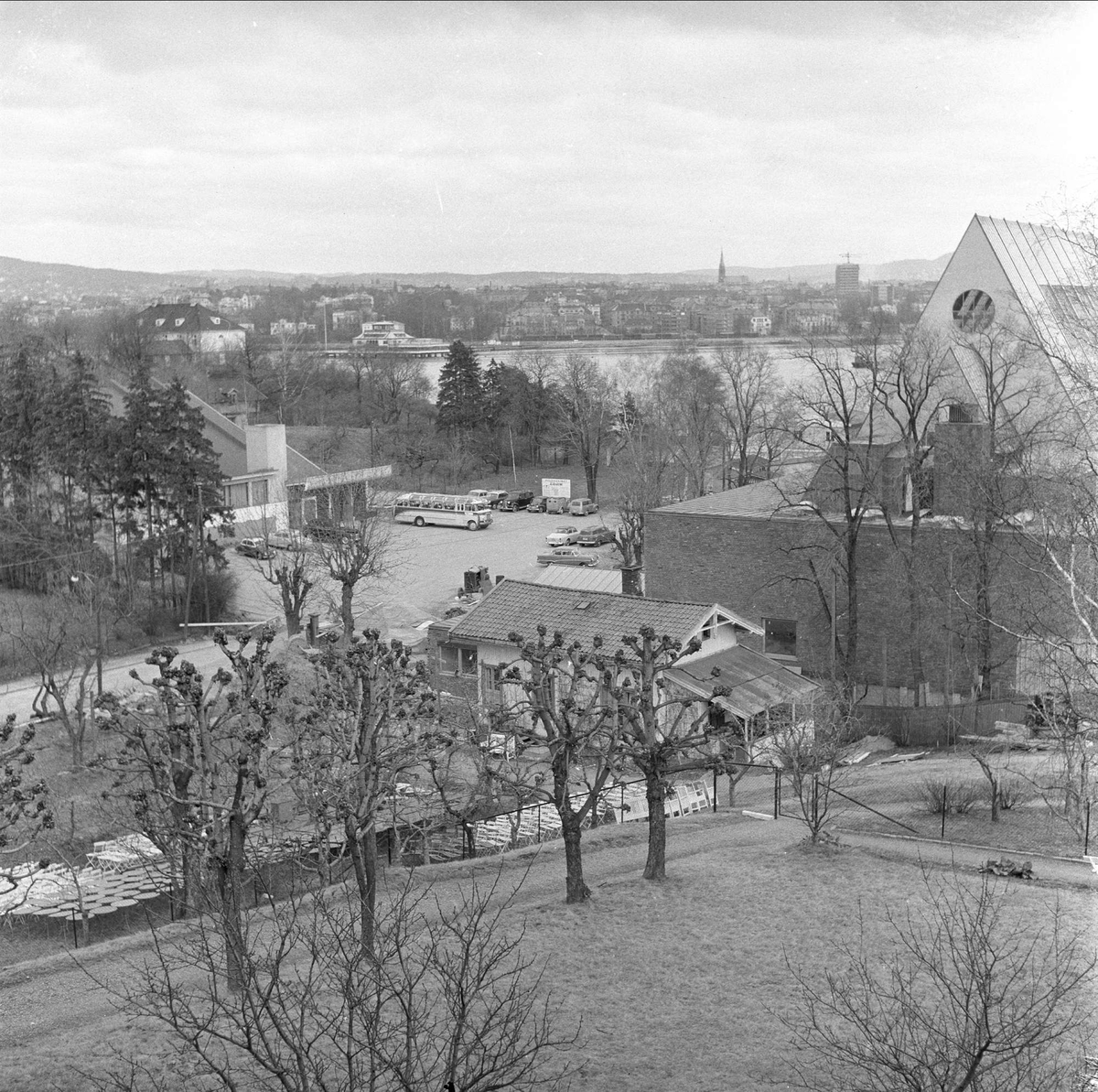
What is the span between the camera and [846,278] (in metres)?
22.4

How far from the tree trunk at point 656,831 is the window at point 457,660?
643 cm

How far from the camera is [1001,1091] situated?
4.96 metres

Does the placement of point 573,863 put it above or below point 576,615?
below

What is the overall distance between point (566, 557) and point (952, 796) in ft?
52.0

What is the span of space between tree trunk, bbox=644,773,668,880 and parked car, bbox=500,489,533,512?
83.5 feet

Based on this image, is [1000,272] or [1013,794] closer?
[1013,794]

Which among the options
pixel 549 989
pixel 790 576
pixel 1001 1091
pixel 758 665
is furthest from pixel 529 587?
pixel 1001 1091

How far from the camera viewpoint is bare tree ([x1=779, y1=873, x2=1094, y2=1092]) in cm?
471

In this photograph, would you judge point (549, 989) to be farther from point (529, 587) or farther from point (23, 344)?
point (23, 344)

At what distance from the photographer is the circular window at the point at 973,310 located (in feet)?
70.8

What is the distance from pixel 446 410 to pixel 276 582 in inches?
771

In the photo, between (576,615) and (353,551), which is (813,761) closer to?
(576,615)

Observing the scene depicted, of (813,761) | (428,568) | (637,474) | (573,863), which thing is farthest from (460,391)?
(573,863)

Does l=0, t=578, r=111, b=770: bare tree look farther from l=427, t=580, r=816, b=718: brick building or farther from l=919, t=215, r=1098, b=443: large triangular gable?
l=919, t=215, r=1098, b=443: large triangular gable
